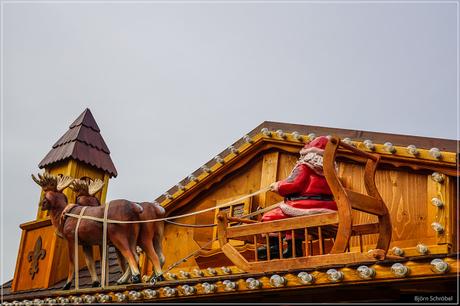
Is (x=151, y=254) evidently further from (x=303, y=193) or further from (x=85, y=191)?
(x=303, y=193)

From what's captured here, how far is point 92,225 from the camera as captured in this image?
7.41m

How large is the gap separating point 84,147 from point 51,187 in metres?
1.96

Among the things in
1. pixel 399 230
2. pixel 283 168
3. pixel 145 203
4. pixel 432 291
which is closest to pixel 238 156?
pixel 283 168

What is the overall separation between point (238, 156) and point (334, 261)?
2.53 m

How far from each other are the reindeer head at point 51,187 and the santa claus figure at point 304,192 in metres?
3.04

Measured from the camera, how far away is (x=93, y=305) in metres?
6.73

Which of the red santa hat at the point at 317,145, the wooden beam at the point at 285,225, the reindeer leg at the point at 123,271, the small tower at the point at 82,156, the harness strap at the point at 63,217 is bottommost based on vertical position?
the reindeer leg at the point at 123,271

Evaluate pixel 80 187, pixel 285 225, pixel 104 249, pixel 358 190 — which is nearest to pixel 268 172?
pixel 358 190

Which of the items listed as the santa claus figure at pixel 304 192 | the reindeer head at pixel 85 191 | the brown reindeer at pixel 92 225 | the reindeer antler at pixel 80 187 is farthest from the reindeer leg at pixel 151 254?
the santa claus figure at pixel 304 192

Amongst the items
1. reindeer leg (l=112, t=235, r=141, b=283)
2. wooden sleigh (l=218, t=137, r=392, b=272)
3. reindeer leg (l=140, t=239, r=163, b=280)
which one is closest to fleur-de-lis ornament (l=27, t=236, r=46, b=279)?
reindeer leg (l=112, t=235, r=141, b=283)

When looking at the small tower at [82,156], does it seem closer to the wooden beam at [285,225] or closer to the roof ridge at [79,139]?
the roof ridge at [79,139]

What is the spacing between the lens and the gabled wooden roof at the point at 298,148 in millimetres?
5660

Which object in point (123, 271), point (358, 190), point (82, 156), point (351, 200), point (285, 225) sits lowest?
point (123, 271)

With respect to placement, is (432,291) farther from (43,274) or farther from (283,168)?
(43,274)
